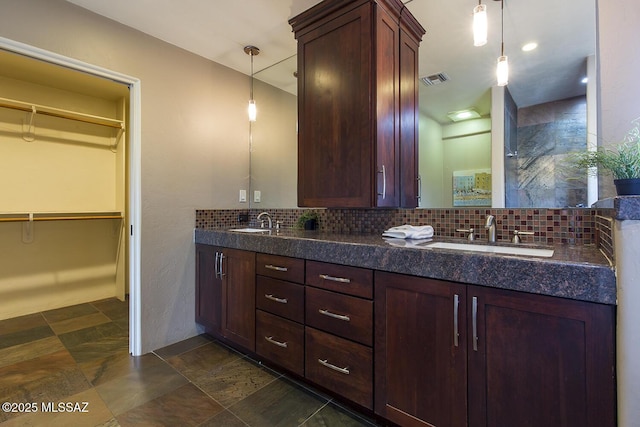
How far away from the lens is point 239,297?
210cm

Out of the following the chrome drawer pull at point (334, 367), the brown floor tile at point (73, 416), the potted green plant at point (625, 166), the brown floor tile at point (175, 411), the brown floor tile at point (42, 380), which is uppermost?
the potted green plant at point (625, 166)

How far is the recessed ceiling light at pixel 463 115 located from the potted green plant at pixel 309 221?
1257 mm

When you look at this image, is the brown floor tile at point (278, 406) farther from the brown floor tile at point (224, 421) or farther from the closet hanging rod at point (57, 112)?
the closet hanging rod at point (57, 112)

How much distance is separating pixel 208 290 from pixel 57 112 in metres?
2.53

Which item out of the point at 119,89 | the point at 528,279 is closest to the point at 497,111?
the point at 528,279

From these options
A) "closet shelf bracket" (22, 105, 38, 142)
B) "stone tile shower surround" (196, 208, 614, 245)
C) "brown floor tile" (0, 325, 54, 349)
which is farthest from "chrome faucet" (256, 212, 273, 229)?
"closet shelf bracket" (22, 105, 38, 142)

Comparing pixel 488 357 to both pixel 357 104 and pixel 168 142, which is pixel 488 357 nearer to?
pixel 357 104

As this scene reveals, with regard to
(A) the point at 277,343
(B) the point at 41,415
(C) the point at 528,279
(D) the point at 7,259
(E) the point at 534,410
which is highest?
(C) the point at 528,279

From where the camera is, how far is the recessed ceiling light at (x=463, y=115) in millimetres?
1821

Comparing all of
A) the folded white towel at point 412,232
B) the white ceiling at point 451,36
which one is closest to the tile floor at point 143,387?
the folded white towel at point 412,232

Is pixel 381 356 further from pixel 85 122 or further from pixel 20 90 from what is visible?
pixel 20 90

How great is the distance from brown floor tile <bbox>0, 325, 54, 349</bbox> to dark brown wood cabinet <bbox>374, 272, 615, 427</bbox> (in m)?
2.94

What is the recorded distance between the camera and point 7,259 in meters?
2.93

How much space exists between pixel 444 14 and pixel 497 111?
712mm
